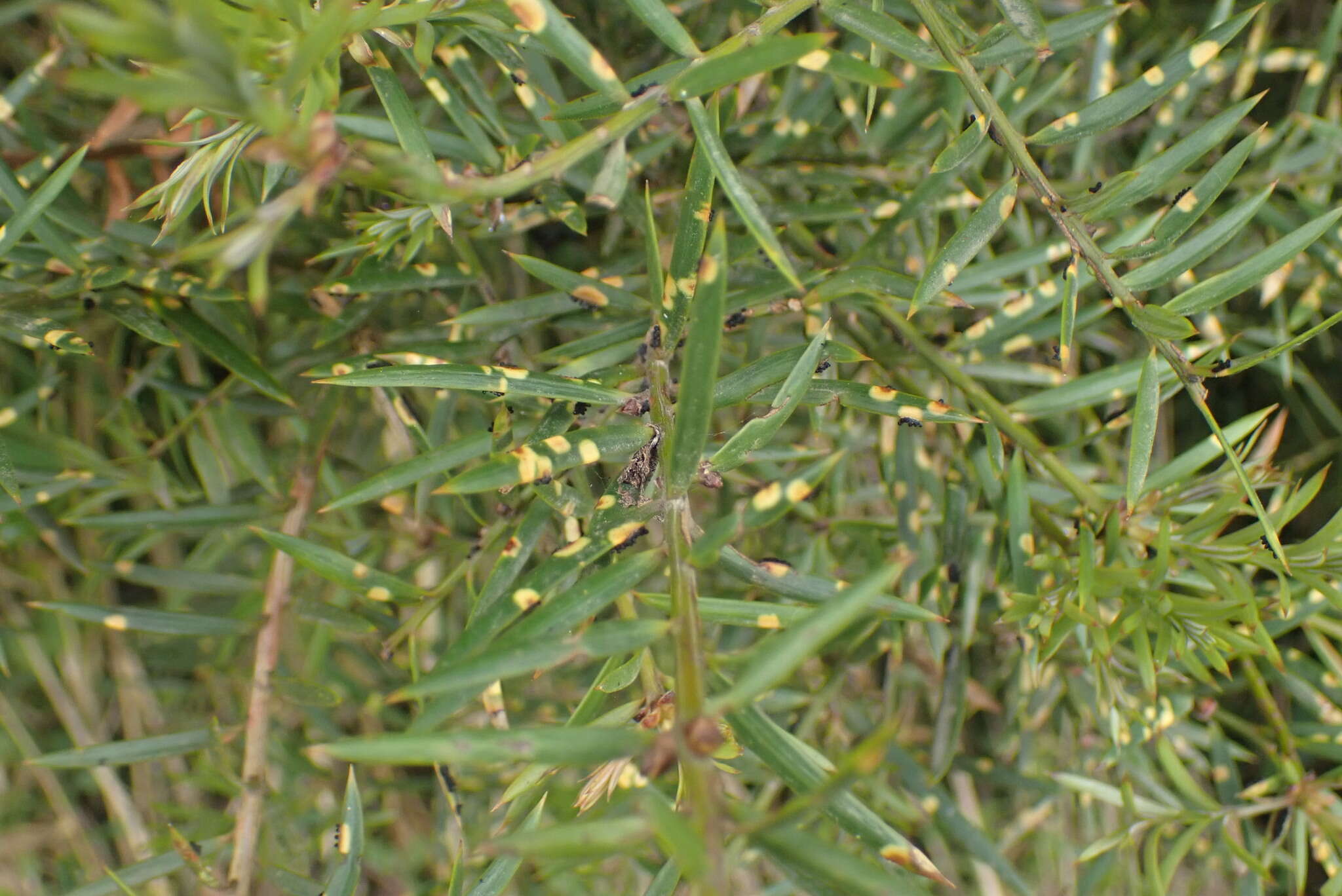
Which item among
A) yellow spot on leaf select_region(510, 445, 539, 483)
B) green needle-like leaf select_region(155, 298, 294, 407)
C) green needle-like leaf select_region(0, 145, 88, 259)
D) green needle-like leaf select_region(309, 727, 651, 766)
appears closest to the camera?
green needle-like leaf select_region(309, 727, 651, 766)

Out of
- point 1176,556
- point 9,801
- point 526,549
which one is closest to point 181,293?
point 526,549

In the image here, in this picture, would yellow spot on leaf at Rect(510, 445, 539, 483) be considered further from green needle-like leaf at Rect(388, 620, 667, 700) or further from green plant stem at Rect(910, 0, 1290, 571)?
green plant stem at Rect(910, 0, 1290, 571)

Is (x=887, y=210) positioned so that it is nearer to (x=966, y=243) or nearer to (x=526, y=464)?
(x=966, y=243)

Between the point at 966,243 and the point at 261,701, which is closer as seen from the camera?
the point at 966,243

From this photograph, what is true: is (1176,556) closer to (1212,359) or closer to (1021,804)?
(1212,359)

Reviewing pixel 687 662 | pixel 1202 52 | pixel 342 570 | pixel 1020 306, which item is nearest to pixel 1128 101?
pixel 1202 52

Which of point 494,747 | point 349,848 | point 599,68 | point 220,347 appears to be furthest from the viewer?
point 220,347

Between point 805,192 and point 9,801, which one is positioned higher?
point 805,192

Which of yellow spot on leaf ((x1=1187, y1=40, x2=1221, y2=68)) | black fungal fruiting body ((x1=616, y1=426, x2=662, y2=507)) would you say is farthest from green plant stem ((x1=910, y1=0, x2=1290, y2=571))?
black fungal fruiting body ((x1=616, y1=426, x2=662, y2=507))
